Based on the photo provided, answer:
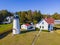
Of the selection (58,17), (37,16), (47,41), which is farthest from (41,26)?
(58,17)

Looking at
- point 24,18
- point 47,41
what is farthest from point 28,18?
point 47,41

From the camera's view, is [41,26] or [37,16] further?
[37,16]

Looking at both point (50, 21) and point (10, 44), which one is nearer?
point (10, 44)

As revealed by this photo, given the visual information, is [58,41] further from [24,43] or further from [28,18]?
[28,18]

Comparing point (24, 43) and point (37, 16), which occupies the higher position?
point (37, 16)

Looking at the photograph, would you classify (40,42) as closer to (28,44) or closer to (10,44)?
(28,44)

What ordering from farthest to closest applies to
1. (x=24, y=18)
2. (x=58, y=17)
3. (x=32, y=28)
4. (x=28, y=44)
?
1. (x=58, y=17)
2. (x=24, y=18)
3. (x=32, y=28)
4. (x=28, y=44)

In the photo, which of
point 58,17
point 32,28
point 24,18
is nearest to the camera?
point 32,28

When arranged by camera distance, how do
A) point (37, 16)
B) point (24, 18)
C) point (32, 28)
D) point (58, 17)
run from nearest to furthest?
point (32, 28) < point (24, 18) < point (37, 16) < point (58, 17)

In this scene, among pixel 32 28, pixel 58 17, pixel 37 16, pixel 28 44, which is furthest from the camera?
pixel 58 17
